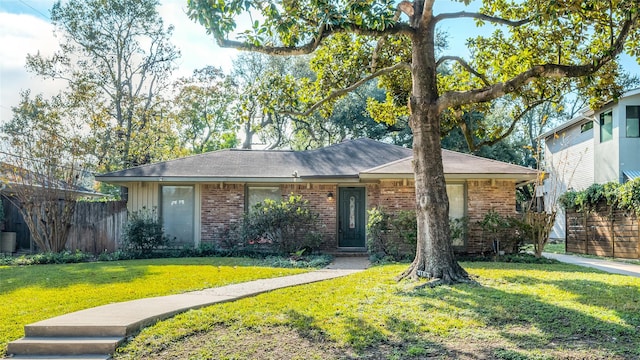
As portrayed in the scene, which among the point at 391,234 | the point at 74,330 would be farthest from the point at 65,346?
the point at 391,234

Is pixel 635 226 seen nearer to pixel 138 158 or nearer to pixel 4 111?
pixel 138 158

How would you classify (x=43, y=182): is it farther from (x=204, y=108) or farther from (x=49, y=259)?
(x=204, y=108)

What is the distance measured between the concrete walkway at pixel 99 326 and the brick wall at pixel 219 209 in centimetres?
712

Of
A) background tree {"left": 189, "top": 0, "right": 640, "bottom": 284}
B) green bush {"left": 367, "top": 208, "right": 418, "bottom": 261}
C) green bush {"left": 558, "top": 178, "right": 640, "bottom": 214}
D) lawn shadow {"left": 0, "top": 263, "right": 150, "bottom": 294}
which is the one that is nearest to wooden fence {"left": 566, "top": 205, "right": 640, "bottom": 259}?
green bush {"left": 558, "top": 178, "right": 640, "bottom": 214}

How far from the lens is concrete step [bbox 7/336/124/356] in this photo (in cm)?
484

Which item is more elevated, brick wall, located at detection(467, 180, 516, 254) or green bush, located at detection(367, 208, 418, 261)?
brick wall, located at detection(467, 180, 516, 254)

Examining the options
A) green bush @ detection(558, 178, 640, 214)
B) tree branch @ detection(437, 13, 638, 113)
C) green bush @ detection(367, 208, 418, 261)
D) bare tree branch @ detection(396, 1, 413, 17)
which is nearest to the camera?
tree branch @ detection(437, 13, 638, 113)

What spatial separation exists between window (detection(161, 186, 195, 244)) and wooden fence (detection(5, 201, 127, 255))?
4.33ft

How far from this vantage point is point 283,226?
1272 cm

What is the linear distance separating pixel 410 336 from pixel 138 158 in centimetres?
1981

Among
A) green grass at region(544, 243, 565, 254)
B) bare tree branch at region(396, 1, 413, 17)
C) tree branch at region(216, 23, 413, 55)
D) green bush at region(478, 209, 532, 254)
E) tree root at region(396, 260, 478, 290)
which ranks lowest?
green grass at region(544, 243, 565, 254)

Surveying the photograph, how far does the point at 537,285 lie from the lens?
24.6 feet

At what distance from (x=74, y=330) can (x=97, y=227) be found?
1019 cm

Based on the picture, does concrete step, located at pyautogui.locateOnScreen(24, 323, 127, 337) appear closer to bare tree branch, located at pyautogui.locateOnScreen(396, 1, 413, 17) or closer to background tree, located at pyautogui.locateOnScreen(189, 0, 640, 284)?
background tree, located at pyautogui.locateOnScreen(189, 0, 640, 284)
